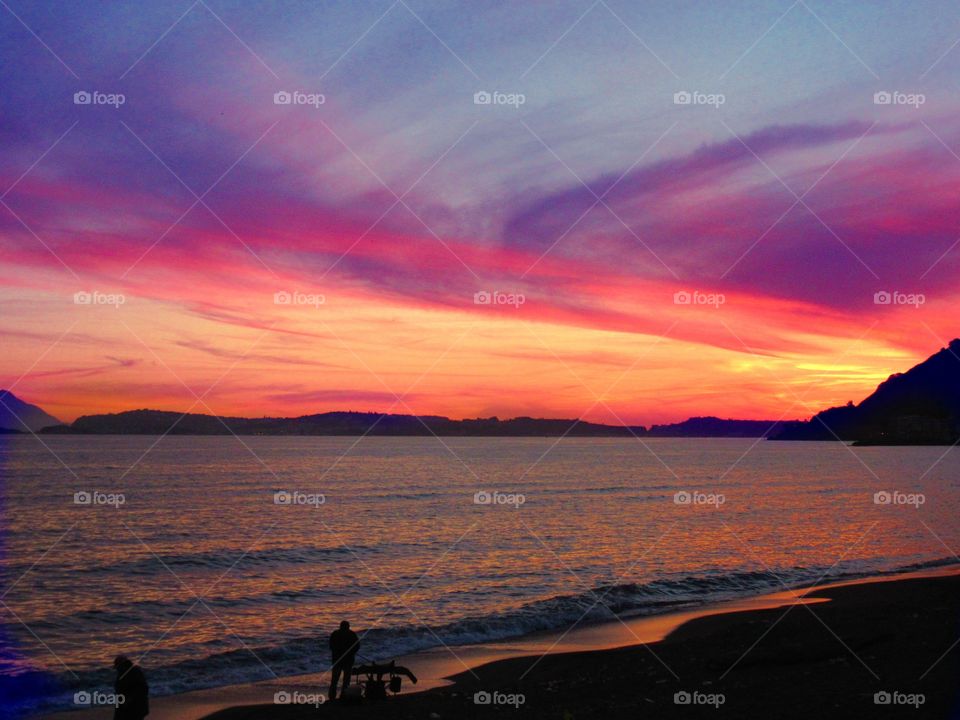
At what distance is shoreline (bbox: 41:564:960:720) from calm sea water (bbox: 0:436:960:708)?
1305 mm

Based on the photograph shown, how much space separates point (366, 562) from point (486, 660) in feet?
66.8

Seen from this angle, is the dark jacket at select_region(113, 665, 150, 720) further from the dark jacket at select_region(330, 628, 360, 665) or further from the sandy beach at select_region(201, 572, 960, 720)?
the dark jacket at select_region(330, 628, 360, 665)

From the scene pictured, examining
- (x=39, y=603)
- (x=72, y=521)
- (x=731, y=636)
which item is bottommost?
(x=731, y=636)

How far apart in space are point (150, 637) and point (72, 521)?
39.8m

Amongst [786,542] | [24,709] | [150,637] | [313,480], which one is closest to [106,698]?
[24,709]

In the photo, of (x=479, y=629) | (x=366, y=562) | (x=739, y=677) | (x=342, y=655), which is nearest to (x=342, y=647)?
(x=342, y=655)

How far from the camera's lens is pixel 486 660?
22.7 meters

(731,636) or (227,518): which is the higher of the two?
(227,518)

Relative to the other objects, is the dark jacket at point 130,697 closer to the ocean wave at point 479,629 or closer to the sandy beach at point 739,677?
the sandy beach at point 739,677

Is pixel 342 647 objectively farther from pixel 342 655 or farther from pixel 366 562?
pixel 366 562

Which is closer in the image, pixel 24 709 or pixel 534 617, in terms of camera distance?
pixel 24 709

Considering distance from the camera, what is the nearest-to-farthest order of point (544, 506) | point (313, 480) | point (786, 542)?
point (786, 542) → point (544, 506) → point (313, 480)

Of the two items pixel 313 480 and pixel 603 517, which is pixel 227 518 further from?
pixel 313 480

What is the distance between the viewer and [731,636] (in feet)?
78.6
